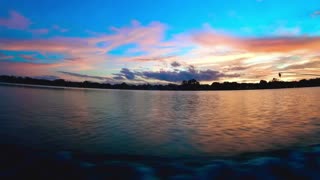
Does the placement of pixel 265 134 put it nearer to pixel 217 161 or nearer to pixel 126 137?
pixel 217 161

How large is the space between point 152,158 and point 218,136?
16.1ft

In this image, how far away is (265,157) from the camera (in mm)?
8422

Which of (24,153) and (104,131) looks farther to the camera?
(104,131)

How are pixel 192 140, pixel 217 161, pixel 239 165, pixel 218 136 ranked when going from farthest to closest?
pixel 218 136
pixel 192 140
pixel 217 161
pixel 239 165

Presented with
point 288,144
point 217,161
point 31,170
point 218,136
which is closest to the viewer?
point 31,170

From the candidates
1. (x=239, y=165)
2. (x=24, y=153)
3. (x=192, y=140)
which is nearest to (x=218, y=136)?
(x=192, y=140)

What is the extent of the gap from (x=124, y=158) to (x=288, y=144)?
672 centimetres

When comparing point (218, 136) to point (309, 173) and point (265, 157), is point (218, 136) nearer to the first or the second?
point (265, 157)

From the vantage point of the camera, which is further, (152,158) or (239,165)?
(152,158)

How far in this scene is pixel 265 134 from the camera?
1265 cm

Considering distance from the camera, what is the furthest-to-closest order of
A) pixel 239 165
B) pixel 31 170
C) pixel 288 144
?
pixel 288 144 → pixel 239 165 → pixel 31 170

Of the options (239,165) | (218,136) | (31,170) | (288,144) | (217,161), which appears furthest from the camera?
(218,136)

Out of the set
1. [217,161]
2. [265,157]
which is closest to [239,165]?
[217,161]

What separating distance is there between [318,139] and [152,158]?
307 inches
